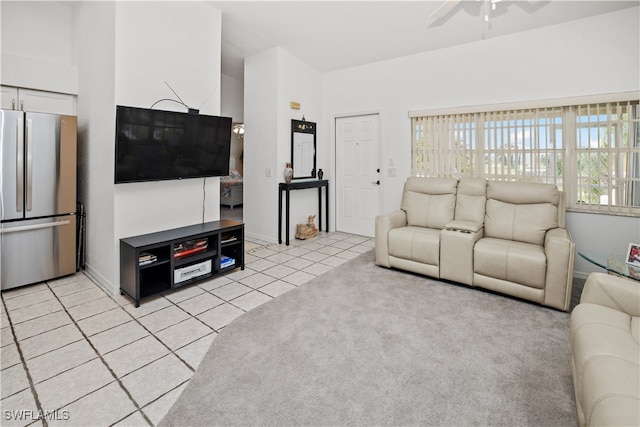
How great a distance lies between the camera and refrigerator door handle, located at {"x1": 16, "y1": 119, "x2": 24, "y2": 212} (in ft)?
9.17

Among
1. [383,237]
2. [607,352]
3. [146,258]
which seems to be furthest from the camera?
[383,237]

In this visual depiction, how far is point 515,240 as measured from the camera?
10.4ft

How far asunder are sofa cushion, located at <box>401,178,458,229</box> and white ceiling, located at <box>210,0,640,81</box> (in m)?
1.77

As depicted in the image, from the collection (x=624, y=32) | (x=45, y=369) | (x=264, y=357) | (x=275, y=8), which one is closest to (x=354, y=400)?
(x=264, y=357)

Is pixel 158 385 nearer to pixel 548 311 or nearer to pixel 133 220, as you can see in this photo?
pixel 133 220

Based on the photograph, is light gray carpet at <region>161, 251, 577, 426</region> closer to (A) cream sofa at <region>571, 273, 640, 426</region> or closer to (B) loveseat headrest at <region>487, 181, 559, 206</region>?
(A) cream sofa at <region>571, 273, 640, 426</region>

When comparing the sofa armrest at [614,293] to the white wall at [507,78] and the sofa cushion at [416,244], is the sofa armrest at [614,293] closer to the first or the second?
the sofa cushion at [416,244]

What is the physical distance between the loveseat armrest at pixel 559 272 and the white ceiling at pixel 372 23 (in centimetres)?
208

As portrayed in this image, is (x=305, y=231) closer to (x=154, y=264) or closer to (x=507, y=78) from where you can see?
(x=154, y=264)

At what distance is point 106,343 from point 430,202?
3.39 meters

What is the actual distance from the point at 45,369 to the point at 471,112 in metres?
4.65

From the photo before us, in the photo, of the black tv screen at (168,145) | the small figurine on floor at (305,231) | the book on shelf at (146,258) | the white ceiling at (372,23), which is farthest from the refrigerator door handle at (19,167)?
the small figurine on floor at (305,231)

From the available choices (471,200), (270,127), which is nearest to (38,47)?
(270,127)

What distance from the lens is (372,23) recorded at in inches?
144
